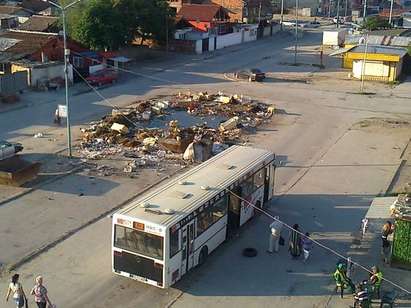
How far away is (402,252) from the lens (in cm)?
1848

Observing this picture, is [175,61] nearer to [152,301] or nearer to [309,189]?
[309,189]

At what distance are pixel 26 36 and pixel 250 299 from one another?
130 ft

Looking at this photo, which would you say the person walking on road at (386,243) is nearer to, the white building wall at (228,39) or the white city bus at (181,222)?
the white city bus at (181,222)

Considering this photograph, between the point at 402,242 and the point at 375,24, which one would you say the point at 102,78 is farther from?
the point at 375,24

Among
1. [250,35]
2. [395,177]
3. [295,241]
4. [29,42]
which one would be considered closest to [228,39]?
[250,35]

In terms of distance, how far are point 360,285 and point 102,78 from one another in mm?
32879

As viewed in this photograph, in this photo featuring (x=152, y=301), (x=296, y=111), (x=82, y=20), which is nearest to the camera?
(x=152, y=301)

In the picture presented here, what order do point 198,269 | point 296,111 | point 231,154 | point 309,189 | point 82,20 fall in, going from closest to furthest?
point 198,269 → point 231,154 → point 309,189 → point 296,111 → point 82,20

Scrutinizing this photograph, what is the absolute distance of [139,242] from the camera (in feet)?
54.6

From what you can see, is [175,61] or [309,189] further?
[175,61]

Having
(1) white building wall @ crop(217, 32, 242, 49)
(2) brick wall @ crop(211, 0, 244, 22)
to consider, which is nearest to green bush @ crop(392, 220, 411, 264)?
(1) white building wall @ crop(217, 32, 242, 49)

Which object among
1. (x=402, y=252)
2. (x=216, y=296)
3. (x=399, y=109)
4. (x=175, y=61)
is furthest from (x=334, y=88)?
(x=216, y=296)

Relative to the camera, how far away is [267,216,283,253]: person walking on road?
19281 mm

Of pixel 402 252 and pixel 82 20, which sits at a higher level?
pixel 82 20
